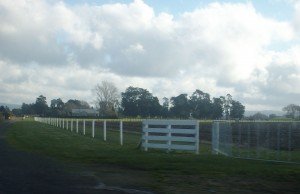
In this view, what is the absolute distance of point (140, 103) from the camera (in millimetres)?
102812

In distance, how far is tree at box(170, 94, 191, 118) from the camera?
3002 inches

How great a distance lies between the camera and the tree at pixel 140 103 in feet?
302

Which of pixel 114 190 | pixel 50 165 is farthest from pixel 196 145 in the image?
pixel 114 190

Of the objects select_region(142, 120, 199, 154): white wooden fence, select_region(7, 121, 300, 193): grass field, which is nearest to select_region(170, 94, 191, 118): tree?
select_region(142, 120, 199, 154): white wooden fence

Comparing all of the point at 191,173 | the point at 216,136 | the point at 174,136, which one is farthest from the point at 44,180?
the point at 216,136

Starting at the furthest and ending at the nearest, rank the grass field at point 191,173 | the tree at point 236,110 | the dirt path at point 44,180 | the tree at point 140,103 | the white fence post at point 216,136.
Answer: the tree at point 140,103
the tree at point 236,110
the white fence post at point 216,136
the grass field at point 191,173
the dirt path at point 44,180

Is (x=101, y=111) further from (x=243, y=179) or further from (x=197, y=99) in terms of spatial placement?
(x=243, y=179)

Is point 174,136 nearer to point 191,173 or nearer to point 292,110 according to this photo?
point 191,173

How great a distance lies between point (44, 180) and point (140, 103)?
90.5 metres

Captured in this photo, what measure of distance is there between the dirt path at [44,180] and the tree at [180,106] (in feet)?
192

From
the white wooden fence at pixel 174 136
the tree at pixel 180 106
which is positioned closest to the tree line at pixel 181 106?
the tree at pixel 180 106

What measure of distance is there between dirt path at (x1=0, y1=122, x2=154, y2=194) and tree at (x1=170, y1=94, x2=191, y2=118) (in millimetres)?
58641

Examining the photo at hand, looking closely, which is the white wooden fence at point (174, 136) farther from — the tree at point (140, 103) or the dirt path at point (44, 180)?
the tree at point (140, 103)

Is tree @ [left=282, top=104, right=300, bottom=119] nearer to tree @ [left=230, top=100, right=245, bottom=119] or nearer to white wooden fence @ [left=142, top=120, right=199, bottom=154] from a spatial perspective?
tree @ [left=230, top=100, right=245, bottom=119]
